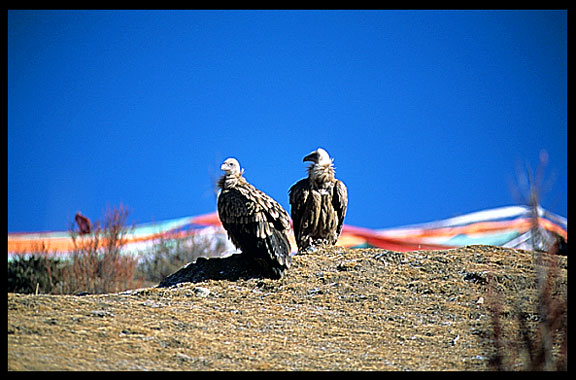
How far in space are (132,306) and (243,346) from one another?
6.25 ft

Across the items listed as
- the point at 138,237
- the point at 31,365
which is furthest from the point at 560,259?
the point at 138,237

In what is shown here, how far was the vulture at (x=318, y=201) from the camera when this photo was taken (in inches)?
447

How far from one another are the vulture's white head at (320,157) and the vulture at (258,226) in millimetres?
1442

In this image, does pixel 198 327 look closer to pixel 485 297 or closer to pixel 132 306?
pixel 132 306

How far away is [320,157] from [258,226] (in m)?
2.19

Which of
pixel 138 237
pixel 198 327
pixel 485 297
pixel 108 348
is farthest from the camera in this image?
pixel 138 237

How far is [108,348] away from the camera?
690 centimetres

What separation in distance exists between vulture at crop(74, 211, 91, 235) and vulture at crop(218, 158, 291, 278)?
12.1 m

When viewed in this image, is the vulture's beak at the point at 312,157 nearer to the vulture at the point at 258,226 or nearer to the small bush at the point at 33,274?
the vulture at the point at 258,226

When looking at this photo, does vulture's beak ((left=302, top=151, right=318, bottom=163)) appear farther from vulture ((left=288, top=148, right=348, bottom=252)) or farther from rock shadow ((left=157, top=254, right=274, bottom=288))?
rock shadow ((left=157, top=254, right=274, bottom=288))

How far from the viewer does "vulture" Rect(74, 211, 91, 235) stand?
70.0ft

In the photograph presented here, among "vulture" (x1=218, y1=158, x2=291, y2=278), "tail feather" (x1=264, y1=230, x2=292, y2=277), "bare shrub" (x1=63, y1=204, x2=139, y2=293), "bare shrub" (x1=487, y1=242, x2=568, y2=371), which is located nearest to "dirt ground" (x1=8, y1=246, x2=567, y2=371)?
"bare shrub" (x1=487, y1=242, x2=568, y2=371)

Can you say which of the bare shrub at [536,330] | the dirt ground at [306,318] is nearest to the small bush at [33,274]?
the dirt ground at [306,318]

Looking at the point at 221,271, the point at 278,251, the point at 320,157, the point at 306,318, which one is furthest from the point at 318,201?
the point at 306,318
